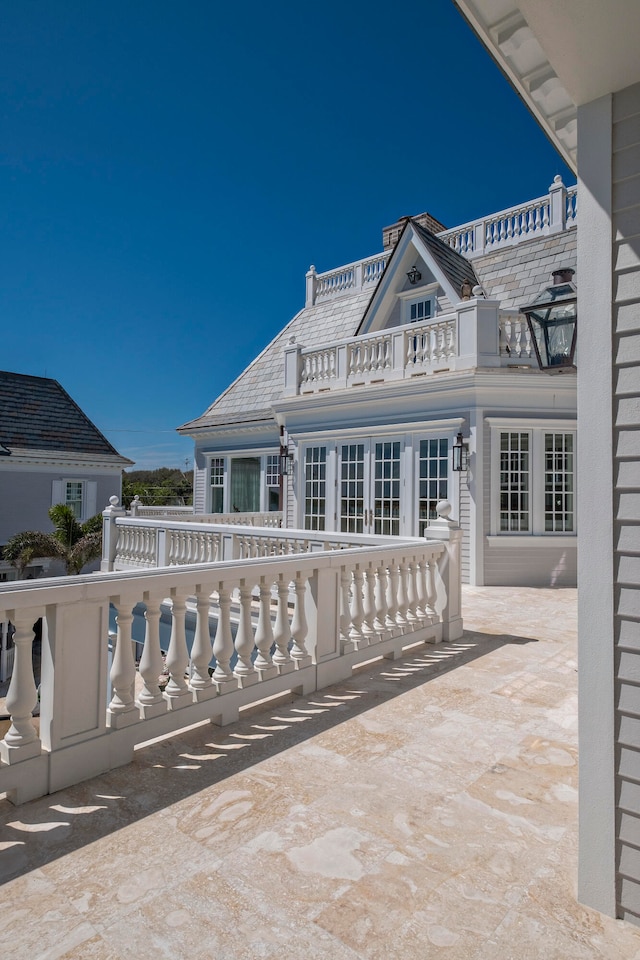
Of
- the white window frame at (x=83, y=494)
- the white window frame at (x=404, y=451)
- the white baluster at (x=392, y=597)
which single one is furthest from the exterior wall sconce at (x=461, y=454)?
the white window frame at (x=83, y=494)

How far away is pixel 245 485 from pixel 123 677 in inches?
466

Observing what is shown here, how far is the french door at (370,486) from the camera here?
32.6 feet

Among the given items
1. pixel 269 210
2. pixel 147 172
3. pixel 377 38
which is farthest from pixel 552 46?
pixel 269 210

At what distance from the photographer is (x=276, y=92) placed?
12.1 m

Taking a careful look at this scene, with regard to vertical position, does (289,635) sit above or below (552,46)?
below

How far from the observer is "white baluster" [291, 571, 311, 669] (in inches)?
154

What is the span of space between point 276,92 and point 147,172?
5.67m

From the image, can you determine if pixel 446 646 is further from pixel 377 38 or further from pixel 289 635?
pixel 377 38

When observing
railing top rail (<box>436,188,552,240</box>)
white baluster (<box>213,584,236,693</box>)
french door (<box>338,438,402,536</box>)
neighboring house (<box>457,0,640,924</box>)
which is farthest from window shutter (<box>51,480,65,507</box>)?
neighboring house (<box>457,0,640,924</box>)

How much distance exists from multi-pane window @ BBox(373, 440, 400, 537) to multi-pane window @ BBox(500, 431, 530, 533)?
1.91m

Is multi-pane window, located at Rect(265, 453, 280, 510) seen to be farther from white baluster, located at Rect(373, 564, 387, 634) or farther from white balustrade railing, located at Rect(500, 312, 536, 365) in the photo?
white baluster, located at Rect(373, 564, 387, 634)

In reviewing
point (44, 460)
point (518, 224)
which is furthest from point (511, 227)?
point (44, 460)

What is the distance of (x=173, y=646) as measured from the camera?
3.21 meters

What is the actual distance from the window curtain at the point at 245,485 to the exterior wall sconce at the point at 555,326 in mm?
11650
